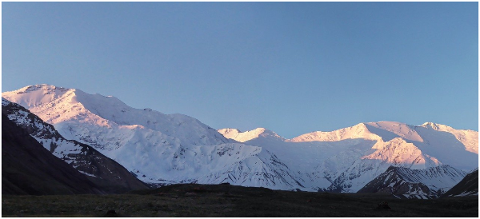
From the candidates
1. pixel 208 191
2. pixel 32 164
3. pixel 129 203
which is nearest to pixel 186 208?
pixel 129 203

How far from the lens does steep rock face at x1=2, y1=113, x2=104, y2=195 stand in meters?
140

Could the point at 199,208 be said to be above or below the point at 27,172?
below

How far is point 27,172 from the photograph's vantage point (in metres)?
156

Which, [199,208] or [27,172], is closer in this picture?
[199,208]

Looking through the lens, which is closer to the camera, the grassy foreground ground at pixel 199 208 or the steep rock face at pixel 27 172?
the grassy foreground ground at pixel 199 208

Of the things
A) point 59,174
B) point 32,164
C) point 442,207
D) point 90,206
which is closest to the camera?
point 90,206

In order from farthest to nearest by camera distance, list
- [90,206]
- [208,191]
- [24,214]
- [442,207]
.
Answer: [208,191] < [442,207] < [90,206] < [24,214]

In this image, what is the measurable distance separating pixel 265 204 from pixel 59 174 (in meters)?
146

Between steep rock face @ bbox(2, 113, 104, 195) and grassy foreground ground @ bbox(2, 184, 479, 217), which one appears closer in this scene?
grassy foreground ground @ bbox(2, 184, 479, 217)

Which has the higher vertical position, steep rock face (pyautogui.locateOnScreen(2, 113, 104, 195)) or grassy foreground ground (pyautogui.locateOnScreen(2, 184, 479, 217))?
steep rock face (pyautogui.locateOnScreen(2, 113, 104, 195))

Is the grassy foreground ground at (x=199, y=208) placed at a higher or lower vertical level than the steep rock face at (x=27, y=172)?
lower

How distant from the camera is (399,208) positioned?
6975cm

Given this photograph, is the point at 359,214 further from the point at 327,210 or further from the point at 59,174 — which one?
the point at 59,174

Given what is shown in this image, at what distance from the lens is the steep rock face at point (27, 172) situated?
14038cm
